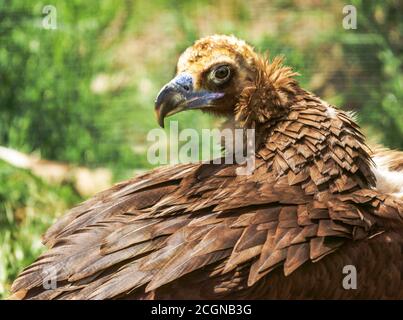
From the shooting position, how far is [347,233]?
3.27 metres

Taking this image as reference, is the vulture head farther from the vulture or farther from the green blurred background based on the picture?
the green blurred background

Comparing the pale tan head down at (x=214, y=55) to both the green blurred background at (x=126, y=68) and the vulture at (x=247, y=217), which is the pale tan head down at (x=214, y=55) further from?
the green blurred background at (x=126, y=68)

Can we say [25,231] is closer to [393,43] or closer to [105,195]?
[105,195]

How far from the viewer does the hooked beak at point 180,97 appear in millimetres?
3805

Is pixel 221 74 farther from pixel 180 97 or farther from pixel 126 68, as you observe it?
pixel 126 68

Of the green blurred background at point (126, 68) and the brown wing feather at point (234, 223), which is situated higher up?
the green blurred background at point (126, 68)

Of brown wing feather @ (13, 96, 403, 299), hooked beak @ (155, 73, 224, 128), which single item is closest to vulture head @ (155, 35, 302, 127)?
hooked beak @ (155, 73, 224, 128)

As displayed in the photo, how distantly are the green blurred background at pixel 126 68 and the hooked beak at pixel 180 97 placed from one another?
→ 148 cm

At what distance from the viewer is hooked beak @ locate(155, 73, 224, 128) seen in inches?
150

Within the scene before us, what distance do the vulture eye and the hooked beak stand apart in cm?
6

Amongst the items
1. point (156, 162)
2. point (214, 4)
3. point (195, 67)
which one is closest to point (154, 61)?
point (214, 4)

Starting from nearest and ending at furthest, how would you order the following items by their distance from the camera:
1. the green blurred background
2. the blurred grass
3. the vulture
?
the vulture < the blurred grass < the green blurred background

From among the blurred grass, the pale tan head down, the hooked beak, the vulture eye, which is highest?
the pale tan head down

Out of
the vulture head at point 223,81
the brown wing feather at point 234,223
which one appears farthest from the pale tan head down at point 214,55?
the brown wing feather at point 234,223
